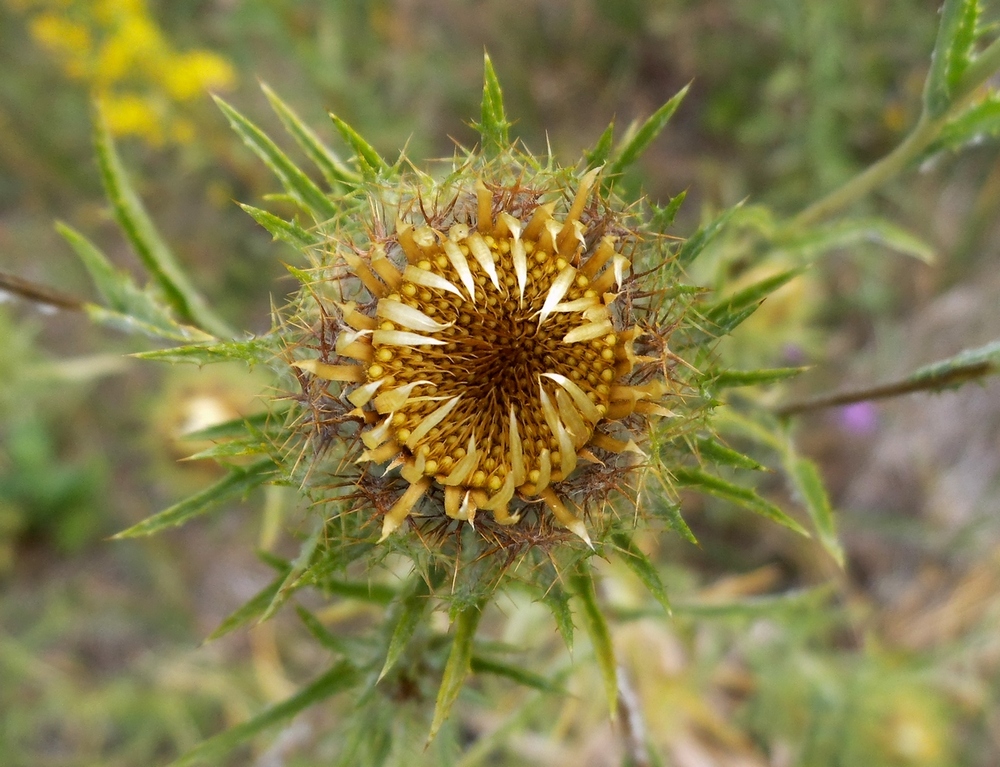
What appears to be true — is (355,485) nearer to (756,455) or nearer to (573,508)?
(573,508)

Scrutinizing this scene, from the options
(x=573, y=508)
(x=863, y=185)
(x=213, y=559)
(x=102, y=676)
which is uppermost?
(x=863, y=185)

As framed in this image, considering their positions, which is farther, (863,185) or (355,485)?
(863,185)

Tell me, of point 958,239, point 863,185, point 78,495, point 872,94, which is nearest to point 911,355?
point 958,239

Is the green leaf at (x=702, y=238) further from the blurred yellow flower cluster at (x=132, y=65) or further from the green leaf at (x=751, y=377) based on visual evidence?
the blurred yellow flower cluster at (x=132, y=65)

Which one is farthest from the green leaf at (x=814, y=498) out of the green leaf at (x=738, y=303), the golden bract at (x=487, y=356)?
the golden bract at (x=487, y=356)

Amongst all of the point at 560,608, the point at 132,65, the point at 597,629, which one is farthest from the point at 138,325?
the point at 132,65

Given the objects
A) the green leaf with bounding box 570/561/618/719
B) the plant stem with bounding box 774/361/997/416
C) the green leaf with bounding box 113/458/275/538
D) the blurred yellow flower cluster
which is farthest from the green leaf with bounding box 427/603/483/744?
the blurred yellow flower cluster

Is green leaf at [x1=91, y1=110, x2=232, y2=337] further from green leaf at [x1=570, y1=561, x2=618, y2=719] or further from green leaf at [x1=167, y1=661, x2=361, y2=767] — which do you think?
green leaf at [x1=570, y1=561, x2=618, y2=719]
